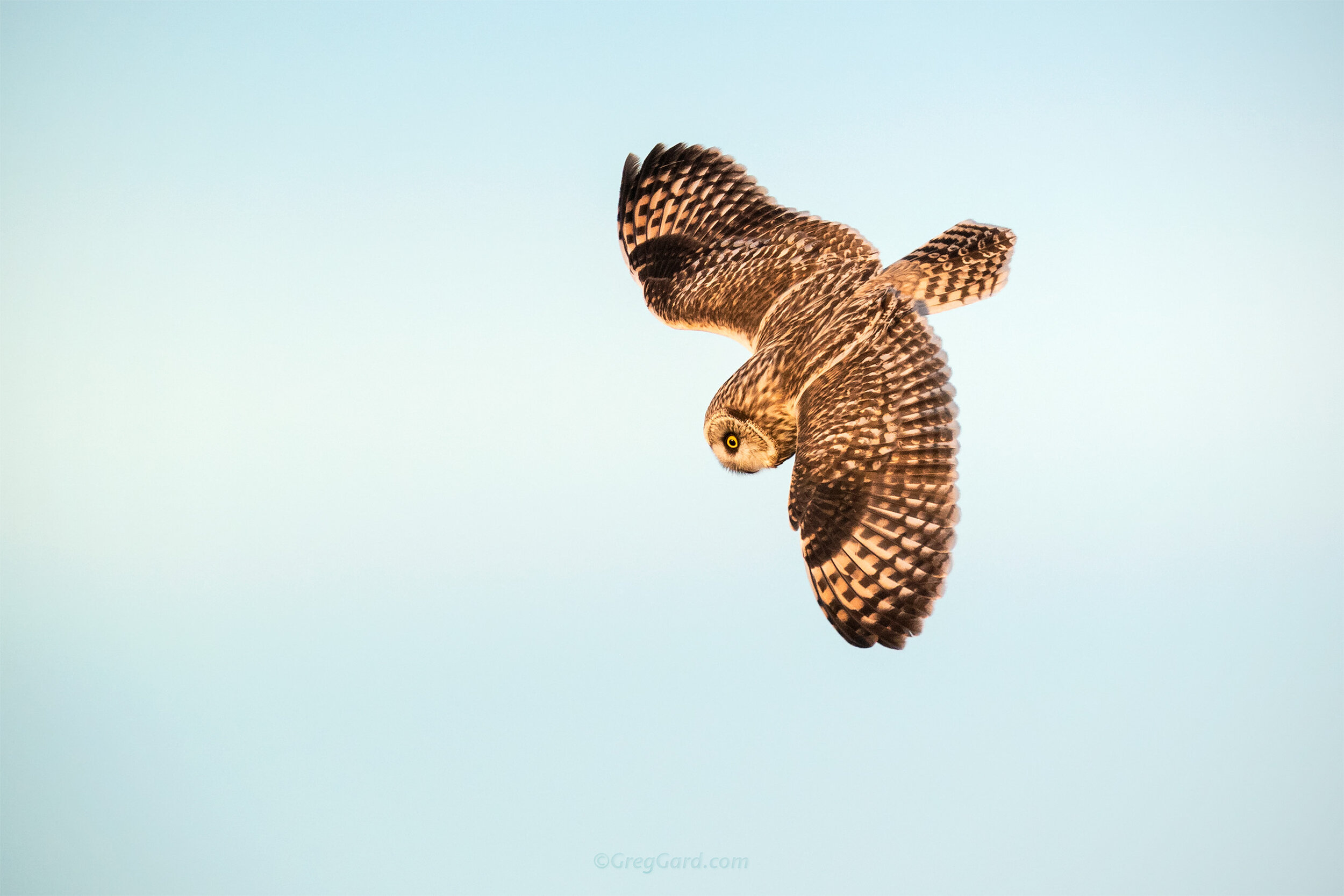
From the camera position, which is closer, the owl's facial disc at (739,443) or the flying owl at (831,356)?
the flying owl at (831,356)

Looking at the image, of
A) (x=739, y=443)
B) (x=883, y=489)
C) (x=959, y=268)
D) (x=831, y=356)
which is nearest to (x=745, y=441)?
(x=739, y=443)

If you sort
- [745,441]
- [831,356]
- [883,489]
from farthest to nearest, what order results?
[745,441], [831,356], [883,489]

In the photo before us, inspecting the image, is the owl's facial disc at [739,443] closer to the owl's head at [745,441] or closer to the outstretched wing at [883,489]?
the owl's head at [745,441]

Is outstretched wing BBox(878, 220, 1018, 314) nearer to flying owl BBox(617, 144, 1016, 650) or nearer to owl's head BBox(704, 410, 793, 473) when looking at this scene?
flying owl BBox(617, 144, 1016, 650)

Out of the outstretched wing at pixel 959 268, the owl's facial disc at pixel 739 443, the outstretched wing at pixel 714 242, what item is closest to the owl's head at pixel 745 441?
the owl's facial disc at pixel 739 443

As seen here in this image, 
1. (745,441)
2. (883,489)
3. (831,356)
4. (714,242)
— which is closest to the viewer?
(883,489)

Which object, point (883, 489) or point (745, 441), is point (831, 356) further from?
point (883, 489)

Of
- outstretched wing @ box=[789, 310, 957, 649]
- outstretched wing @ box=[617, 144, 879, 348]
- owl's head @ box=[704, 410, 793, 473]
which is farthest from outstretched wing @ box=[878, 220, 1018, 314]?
owl's head @ box=[704, 410, 793, 473]

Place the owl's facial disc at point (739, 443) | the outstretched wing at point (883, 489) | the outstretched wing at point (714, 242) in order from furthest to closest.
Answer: the outstretched wing at point (714, 242), the owl's facial disc at point (739, 443), the outstretched wing at point (883, 489)
